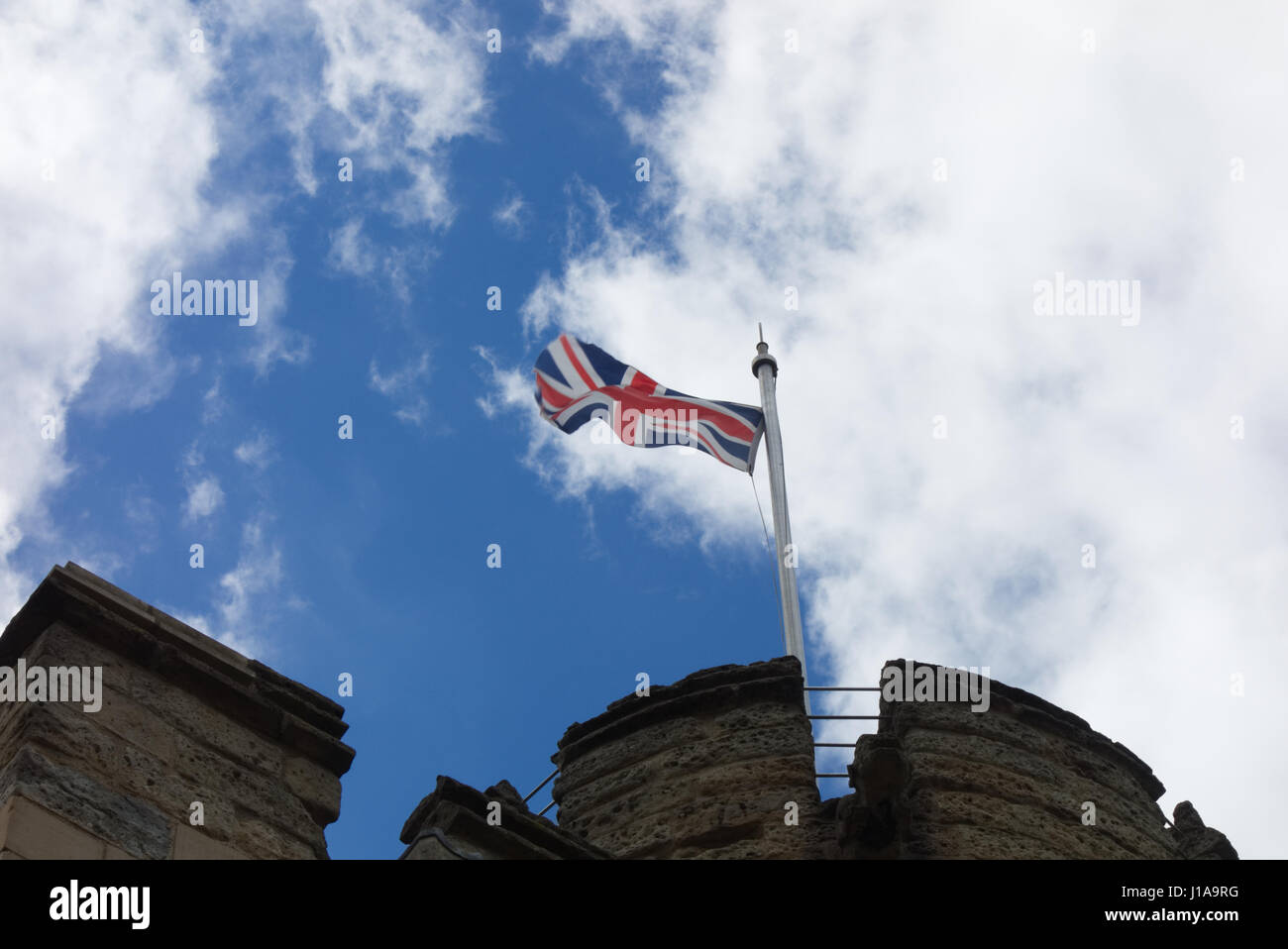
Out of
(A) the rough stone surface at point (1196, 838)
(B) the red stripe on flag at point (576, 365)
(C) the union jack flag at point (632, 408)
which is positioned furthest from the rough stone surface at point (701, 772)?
(B) the red stripe on flag at point (576, 365)

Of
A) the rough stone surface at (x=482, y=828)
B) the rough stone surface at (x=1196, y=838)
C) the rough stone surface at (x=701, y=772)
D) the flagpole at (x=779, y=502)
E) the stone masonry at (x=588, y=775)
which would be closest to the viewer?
the stone masonry at (x=588, y=775)

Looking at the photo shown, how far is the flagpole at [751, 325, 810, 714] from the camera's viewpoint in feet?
36.4

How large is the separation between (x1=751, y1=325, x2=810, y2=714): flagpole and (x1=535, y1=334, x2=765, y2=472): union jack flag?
152 mm

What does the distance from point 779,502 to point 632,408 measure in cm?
156

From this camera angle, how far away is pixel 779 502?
12320mm

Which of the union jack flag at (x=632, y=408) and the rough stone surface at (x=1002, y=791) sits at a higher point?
the union jack flag at (x=632, y=408)

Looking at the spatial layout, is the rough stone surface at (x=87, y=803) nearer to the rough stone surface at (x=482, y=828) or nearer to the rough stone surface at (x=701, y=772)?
the rough stone surface at (x=482, y=828)

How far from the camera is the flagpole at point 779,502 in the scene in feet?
36.4

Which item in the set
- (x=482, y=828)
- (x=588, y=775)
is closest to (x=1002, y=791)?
(x=588, y=775)

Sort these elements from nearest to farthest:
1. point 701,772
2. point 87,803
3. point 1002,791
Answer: point 87,803, point 1002,791, point 701,772

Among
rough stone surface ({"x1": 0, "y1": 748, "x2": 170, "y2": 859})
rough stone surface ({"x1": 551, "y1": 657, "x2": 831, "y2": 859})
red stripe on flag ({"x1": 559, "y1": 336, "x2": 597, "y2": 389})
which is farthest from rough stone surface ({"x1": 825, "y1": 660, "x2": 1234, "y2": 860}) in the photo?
red stripe on flag ({"x1": 559, "y1": 336, "x2": 597, "y2": 389})

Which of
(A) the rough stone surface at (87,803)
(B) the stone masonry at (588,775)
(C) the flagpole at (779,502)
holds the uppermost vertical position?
(C) the flagpole at (779,502)

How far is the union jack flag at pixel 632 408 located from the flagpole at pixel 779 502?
0.50ft

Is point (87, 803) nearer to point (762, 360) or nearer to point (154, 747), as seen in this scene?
point (154, 747)
